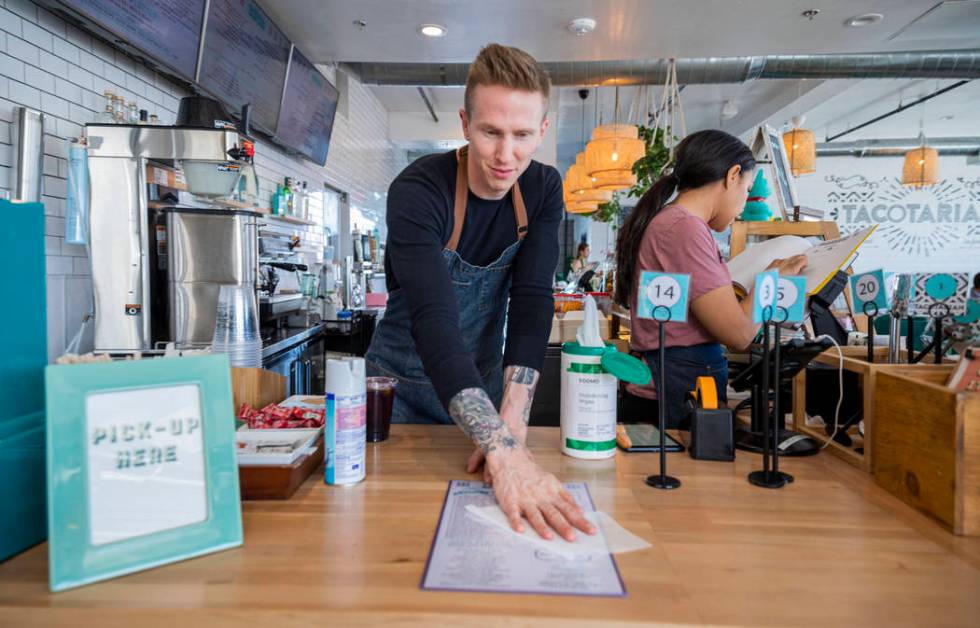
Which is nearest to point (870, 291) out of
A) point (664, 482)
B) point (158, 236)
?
point (664, 482)

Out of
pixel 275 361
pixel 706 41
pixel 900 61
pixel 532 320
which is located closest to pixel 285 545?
pixel 532 320

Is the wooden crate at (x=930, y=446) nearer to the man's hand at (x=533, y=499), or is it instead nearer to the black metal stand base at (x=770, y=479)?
the black metal stand base at (x=770, y=479)

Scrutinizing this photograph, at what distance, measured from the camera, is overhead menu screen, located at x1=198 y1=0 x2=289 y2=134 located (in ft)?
11.0

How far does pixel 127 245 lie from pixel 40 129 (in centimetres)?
51

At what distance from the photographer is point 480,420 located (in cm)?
111

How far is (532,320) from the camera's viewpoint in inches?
59.2

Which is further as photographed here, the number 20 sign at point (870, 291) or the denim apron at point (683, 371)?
the denim apron at point (683, 371)

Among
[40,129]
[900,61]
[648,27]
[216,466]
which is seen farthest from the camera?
[900,61]

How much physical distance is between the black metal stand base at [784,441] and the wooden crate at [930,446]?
6.2 inches

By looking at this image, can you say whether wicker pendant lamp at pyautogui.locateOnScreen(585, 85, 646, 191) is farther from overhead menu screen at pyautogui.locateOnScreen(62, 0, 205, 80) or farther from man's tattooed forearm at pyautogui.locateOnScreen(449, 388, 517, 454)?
man's tattooed forearm at pyautogui.locateOnScreen(449, 388, 517, 454)

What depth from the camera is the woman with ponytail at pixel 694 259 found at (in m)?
1.65

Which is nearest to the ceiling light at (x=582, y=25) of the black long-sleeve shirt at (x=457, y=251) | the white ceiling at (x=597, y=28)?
the white ceiling at (x=597, y=28)

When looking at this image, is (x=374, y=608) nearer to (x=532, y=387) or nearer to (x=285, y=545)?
(x=285, y=545)

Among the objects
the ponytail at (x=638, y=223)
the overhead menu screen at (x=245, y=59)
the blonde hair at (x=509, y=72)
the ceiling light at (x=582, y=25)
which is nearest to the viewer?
the blonde hair at (x=509, y=72)
